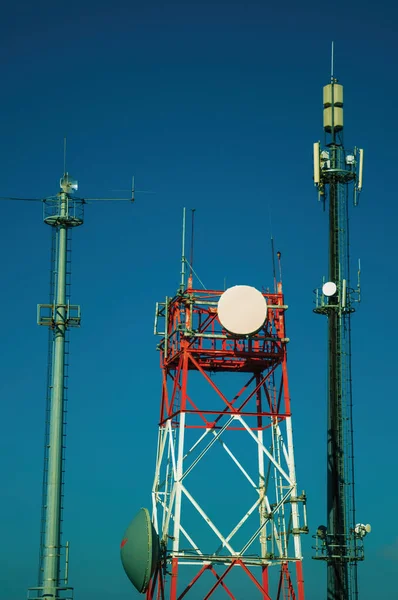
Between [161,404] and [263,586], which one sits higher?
[161,404]

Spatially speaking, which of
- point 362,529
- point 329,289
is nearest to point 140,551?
point 362,529

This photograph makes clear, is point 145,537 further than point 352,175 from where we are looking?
No

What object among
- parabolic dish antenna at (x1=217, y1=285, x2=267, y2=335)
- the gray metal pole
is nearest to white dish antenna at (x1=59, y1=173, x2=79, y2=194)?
the gray metal pole

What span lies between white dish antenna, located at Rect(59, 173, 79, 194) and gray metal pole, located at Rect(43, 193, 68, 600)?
1.63 feet

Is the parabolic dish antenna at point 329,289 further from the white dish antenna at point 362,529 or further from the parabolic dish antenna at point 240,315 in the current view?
the white dish antenna at point 362,529

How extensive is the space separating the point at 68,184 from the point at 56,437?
14182 mm

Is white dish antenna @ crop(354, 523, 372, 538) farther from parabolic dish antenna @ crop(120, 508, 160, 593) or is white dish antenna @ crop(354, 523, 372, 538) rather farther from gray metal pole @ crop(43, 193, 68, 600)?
gray metal pole @ crop(43, 193, 68, 600)

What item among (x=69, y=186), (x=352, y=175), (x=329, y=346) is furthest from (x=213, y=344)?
(x=69, y=186)

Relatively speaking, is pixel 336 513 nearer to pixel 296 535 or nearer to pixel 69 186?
pixel 296 535

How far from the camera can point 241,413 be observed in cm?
8394

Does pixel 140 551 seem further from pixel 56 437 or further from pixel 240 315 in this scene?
pixel 240 315

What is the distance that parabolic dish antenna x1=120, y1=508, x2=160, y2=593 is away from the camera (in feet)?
252

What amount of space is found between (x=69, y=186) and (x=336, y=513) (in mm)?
27071

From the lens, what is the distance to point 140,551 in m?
77.2
